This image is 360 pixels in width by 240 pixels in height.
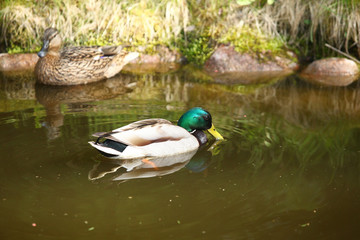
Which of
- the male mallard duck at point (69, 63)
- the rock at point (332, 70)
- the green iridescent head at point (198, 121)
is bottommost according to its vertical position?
the rock at point (332, 70)

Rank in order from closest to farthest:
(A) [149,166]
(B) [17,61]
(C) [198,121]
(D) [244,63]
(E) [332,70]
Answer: (A) [149,166], (C) [198,121], (E) [332,70], (B) [17,61], (D) [244,63]

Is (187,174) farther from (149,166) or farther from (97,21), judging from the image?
(97,21)

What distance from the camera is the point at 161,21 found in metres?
9.49

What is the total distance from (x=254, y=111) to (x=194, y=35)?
11.6 ft

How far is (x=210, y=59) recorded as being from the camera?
29.9 feet

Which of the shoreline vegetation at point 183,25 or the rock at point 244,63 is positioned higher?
the shoreline vegetation at point 183,25

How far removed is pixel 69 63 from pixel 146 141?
3.36 m

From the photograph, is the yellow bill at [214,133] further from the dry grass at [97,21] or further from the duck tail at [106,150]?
the dry grass at [97,21]

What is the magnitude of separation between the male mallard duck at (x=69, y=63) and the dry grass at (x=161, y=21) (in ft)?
4.18

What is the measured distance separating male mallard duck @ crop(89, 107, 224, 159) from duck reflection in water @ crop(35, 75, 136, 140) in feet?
3.82

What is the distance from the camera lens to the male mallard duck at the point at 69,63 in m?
7.71

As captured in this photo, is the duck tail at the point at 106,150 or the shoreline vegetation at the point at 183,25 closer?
the duck tail at the point at 106,150

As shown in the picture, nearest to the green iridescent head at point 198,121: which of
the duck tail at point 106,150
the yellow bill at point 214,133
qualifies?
the yellow bill at point 214,133

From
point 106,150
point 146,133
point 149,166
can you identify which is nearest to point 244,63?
point 146,133
